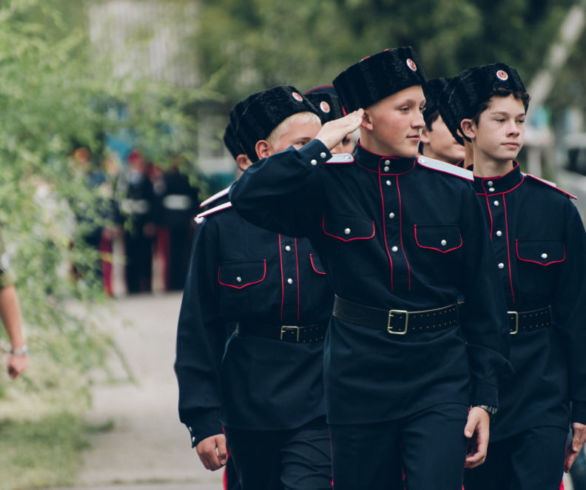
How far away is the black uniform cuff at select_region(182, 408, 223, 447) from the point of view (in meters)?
4.21

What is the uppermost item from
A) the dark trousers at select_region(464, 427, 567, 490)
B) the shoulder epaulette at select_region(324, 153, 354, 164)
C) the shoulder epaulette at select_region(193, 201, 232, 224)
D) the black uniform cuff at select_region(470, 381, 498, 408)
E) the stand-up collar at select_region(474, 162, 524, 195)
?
the shoulder epaulette at select_region(324, 153, 354, 164)

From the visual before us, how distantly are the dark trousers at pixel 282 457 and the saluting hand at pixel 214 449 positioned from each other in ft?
0.55

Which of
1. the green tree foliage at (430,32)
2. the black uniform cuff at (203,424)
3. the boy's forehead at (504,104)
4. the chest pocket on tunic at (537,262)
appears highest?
the green tree foliage at (430,32)

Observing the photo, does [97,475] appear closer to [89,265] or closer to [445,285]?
[89,265]

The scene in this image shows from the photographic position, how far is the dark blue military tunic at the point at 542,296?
418 cm

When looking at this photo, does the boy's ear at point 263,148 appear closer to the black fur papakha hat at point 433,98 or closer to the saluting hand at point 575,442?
the black fur papakha hat at point 433,98

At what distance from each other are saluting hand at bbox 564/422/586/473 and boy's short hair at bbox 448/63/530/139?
1.10 meters

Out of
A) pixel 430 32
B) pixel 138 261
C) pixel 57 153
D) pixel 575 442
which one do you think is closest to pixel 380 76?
pixel 575 442

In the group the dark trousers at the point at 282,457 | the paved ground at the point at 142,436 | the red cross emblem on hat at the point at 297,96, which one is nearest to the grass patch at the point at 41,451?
the paved ground at the point at 142,436

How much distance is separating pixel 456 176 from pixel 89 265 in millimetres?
4478

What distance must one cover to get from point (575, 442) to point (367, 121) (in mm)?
→ 1352

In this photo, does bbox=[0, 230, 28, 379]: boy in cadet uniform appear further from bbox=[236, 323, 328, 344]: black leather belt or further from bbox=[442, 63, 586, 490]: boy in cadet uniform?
bbox=[442, 63, 586, 490]: boy in cadet uniform

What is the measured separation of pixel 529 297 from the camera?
14.0 feet

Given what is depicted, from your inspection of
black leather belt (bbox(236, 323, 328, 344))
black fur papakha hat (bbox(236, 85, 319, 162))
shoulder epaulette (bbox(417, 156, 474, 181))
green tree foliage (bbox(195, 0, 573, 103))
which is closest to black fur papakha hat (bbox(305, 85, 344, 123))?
black fur papakha hat (bbox(236, 85, 319, 162))
